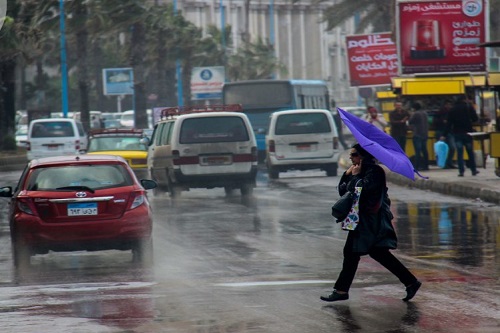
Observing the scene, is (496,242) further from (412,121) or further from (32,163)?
(412,121)

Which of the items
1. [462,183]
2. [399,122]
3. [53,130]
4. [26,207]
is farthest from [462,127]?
[53,130]

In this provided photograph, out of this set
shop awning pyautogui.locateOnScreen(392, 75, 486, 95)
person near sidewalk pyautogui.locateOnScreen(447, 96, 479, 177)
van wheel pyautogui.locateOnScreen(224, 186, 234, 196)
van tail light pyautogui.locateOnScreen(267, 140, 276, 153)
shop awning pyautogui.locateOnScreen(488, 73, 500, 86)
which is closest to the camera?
shop awning pyautogui.locateOnScreen(488, 73, 500, 86)

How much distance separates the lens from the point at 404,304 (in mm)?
10859

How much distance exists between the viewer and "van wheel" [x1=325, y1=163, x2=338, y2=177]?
113ft

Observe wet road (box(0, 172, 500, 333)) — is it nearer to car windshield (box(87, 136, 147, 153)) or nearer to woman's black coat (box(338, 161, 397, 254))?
woman's black coat (box(338, 161, 397, 254))

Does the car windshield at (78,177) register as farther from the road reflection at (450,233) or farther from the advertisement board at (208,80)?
the advertisement board at (208,80)

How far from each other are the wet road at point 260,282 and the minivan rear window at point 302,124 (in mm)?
12319

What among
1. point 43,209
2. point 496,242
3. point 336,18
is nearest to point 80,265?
point 43,209

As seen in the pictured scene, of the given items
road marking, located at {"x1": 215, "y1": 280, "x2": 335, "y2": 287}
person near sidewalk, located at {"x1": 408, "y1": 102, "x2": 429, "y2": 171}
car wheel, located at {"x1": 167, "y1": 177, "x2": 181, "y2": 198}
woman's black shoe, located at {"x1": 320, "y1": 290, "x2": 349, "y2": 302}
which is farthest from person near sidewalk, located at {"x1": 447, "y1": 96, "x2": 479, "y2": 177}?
woman's black shoe, located at {"x1": 320, "y1": 290, "x2": 349, "y2": 302}

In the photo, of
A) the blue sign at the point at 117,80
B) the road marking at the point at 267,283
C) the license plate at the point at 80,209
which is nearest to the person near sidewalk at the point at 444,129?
the license plate at the point at 80,209

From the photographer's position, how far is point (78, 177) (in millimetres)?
15359

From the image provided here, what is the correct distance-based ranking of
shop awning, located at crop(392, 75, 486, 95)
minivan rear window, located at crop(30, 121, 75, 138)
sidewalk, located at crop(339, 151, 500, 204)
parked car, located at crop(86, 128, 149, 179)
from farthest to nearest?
minivan rear window, located at crop(30, 121, 75, 138)
parked car, located at crop(86, 128, 149, 179)
shop awning, located at crop(392, 75, 486, 95)
sidewalk, located at crop(339, 151, 500, 204)

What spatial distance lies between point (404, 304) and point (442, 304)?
31cm

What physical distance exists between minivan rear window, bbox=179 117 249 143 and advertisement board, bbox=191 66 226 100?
4620 centimetres
